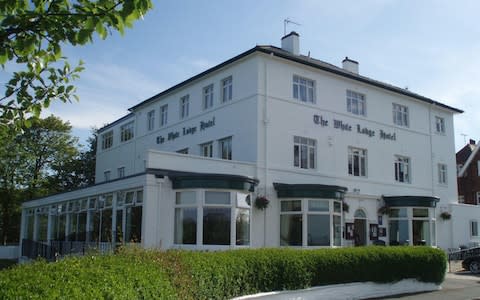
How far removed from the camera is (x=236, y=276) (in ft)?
38.2

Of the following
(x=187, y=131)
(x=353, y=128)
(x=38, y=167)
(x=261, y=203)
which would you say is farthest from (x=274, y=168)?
(x=38, y=167)

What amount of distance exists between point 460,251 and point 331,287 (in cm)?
1896

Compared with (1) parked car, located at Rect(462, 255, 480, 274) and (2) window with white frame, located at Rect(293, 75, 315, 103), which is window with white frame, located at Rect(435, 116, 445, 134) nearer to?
(1) parked car, located at Rect(462, 255, 480, 274)

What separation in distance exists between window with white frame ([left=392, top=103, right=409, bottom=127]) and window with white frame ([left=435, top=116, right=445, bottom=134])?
3249 millimetres

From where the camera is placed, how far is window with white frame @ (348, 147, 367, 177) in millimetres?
27500

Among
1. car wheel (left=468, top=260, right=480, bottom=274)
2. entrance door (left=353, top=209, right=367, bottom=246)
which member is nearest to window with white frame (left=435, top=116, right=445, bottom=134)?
entrance door (left=353, top=209, right=367, bottom=246)

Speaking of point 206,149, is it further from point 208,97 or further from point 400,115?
point 400,115

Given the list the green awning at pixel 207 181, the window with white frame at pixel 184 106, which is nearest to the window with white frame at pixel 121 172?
the window with white frame at pixel 184 106

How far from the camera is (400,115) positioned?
3114 centimetres

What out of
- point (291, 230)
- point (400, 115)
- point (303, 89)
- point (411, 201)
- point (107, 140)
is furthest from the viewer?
point (107, 140)

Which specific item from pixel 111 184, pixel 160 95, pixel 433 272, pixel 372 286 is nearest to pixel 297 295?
pixel 372 286

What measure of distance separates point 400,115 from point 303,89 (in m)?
8.45

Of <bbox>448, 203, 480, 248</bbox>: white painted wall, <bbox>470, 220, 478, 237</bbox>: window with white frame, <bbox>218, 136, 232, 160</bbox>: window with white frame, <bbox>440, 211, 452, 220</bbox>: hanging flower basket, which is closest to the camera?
<bbox>218, 136, 232, 160</bbox>: window with white frame

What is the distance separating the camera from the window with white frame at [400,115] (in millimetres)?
30750
